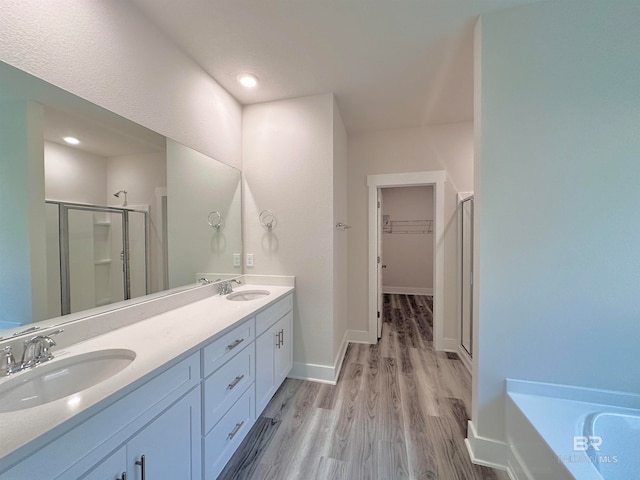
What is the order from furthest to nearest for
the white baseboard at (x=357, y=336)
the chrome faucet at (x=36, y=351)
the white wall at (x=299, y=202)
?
the white baseboard at (x=357, y=336), the white wall at (x=299, y=202), the chrome faucet at (x=36, y=351)

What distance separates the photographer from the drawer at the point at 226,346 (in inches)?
45.6

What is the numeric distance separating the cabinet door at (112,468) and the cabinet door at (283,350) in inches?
45.6

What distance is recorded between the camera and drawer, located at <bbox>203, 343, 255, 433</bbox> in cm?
117

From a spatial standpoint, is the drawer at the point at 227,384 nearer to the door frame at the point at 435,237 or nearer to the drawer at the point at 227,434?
the drawer at the point at 227,434

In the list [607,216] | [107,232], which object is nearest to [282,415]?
[107,232]

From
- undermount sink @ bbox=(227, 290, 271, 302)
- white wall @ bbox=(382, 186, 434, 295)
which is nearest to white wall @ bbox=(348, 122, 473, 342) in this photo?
undermount sink @ bbox=(227, 290, 271, 302)

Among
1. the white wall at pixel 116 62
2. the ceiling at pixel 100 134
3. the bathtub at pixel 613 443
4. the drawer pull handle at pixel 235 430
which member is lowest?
the drawer pull handle at pixel 235 430

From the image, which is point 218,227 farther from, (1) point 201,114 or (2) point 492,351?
(2) point 492,351

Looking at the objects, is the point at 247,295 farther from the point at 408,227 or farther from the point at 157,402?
the point at 408,227

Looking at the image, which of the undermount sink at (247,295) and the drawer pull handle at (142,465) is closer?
the drawer pull handle at (142,465)

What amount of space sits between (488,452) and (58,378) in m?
2.16

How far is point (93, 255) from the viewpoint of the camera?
124 centimetres

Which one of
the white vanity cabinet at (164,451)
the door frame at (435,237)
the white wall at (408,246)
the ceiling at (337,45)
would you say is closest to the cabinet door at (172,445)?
the white vanity cabinet at (164,451)

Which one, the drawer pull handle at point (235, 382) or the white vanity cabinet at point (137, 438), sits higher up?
the white vanity cabinet at point (137, 438)
